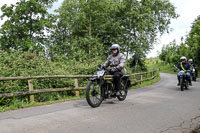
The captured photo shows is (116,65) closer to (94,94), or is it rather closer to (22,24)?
(94,94)

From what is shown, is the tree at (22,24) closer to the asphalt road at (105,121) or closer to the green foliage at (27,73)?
the green foliage at (27,73)

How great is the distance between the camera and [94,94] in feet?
20.8

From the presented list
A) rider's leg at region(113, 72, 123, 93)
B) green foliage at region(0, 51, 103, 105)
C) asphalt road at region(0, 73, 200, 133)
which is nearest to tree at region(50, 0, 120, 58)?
green foliage at region(0, 51, 103, 105)

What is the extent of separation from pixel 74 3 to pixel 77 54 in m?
→ 8.89

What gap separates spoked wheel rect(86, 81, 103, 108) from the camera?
241 inches

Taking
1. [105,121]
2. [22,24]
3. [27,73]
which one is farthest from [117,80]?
[22,24]

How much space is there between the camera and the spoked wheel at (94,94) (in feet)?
20.1

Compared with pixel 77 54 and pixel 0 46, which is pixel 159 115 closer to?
pixel 77 54

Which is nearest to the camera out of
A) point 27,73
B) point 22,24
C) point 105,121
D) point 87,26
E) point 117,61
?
point 105,121

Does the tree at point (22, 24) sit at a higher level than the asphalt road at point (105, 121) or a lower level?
higher

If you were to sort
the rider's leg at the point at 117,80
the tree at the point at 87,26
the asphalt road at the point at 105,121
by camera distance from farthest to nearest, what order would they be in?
the tree at the point at 87,26 → the rider's leg at the point at 117,80 → the asphalt road at the point at 105,121

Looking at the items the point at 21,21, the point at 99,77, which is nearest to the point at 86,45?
the point at 21,21

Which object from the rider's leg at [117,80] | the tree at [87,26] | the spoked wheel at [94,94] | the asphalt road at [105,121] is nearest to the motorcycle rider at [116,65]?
the rider's leg at [117,80]

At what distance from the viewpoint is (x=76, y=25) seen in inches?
1118
